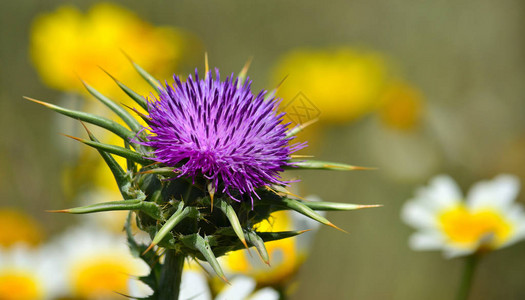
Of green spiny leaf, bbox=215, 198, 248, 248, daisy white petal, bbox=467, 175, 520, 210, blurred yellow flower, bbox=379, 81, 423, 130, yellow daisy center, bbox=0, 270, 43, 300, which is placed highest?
blurred yellow flower, bbox=379, 81, 423, 130

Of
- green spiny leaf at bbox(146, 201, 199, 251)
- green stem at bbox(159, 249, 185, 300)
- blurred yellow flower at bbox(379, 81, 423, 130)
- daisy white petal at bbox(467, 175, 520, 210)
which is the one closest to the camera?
→ green spiny leaf at bbox(146, 201, 199, 251)

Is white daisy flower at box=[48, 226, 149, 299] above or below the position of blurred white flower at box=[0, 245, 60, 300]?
above

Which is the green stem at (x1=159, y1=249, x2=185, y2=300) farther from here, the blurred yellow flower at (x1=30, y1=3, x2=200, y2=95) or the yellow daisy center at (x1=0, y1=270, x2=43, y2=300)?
the blurred yellow flower at (x1=30, y1=3, x2=200, y2=95)

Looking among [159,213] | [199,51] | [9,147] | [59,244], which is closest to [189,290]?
[159,213]

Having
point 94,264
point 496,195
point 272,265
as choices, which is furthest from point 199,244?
point 496,195

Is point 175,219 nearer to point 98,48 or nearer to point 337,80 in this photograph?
point 98,48

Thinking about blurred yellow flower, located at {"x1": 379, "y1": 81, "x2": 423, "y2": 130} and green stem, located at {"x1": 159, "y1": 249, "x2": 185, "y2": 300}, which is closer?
green stem, located at {"x1": 159, "y1": 249, "x2": 185, "y2": 300}

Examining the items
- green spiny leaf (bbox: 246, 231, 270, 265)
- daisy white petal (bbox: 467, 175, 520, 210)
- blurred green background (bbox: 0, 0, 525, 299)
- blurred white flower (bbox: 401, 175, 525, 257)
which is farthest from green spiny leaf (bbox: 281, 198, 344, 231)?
blurred green background (bbox: 0, 0, 525, 299)
